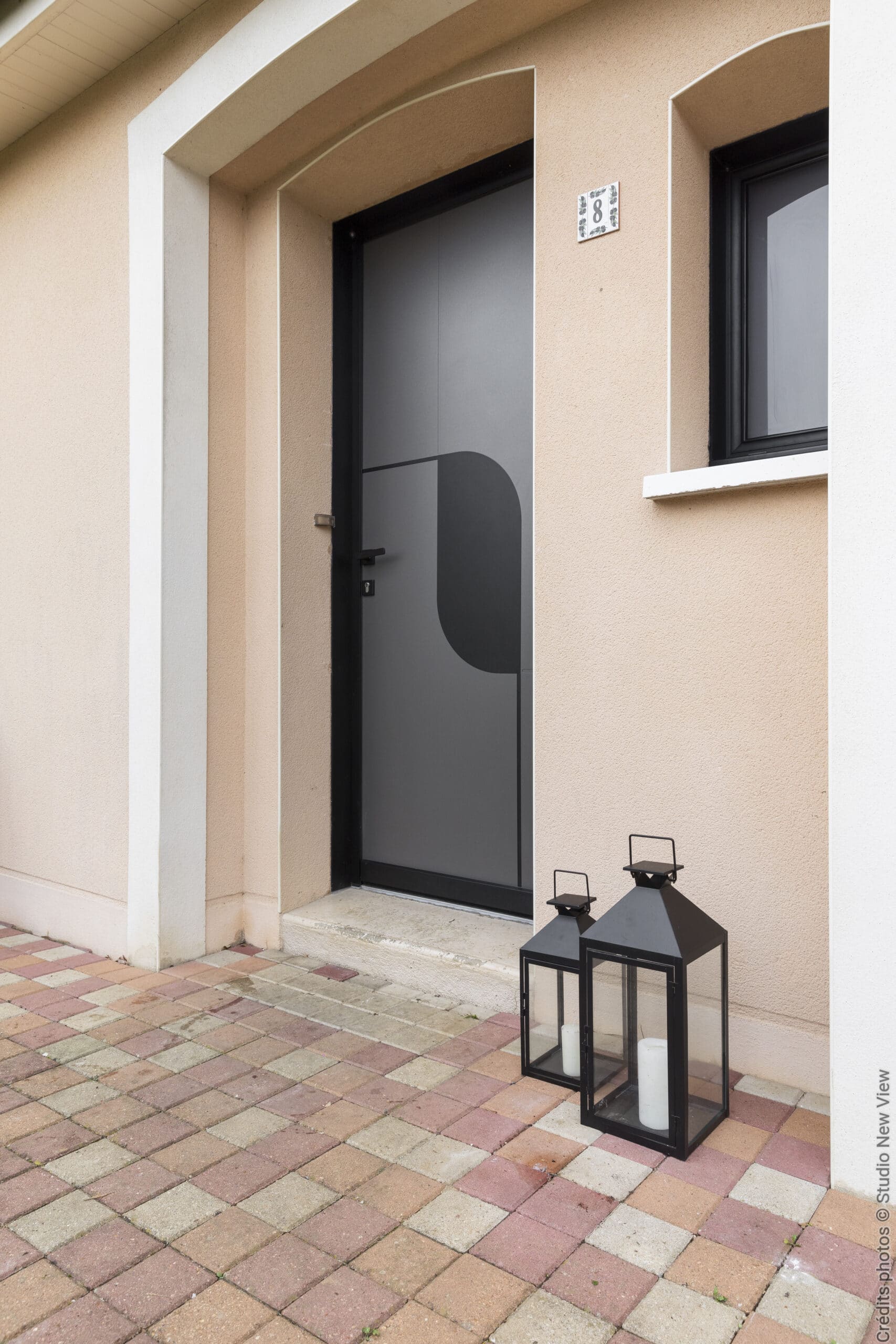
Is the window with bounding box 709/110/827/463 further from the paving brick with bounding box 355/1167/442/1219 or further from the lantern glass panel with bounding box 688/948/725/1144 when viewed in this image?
the paving brick with bounding box 355/1167/442/1219

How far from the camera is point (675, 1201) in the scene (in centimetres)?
182

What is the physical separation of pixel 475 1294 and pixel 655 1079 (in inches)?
26.0

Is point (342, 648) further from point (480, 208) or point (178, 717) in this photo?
point (480, 208)

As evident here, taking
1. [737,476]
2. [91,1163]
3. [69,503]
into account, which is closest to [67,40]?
[69,503]

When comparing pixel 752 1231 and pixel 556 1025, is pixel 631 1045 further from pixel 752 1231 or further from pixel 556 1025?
pixel 752 1231

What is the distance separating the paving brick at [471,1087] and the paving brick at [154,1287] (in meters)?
0.80

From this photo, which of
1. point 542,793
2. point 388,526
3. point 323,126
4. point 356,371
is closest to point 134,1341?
point 542,793

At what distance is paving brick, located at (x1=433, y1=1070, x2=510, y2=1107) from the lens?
227cm

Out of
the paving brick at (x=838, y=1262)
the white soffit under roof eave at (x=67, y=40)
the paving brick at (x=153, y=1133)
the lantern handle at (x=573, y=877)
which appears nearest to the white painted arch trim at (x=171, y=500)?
the white soffit under roof eave at (x=67, y=40)

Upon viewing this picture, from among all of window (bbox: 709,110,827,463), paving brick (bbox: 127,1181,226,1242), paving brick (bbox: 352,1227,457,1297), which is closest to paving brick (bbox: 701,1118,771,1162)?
paving brick (bbox: 352,1227,457,1297)

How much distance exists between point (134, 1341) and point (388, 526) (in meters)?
2.83

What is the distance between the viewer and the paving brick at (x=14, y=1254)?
5.44 feet

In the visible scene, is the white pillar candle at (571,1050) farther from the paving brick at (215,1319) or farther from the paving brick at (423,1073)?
the paving brick at (215,1319)

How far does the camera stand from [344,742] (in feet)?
12.4
